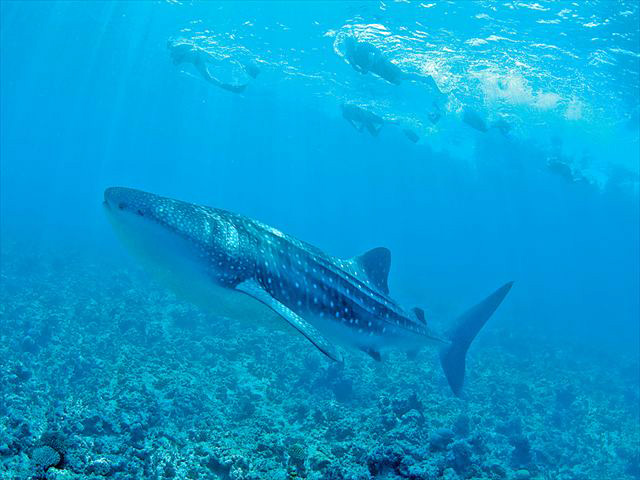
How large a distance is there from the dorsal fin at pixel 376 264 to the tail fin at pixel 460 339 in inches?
75.1

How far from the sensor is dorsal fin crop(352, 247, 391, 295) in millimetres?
6422

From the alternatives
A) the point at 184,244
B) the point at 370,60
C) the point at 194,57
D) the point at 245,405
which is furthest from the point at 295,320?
the point at 194,57

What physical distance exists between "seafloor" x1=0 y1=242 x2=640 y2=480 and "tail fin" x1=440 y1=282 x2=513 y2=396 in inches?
40.9

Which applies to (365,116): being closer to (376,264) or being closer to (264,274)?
(376,264)

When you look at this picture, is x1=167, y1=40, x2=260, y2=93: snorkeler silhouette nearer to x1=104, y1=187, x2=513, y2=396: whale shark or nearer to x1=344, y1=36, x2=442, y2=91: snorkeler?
x1=344, y1=36, x2=442, y2=91: snorkeler

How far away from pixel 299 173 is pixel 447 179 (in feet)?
176

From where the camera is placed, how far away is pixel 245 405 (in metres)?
9.05

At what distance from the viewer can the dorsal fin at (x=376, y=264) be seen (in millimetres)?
6422

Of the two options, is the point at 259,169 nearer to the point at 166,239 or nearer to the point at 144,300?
the point at 144,300

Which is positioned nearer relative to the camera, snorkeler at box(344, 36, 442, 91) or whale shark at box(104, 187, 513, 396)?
whale shark at box(104, 187, 513, 396)

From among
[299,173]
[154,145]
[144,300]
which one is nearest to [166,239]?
[144,300]

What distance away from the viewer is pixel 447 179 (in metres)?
63.8

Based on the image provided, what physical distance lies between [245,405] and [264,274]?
17.1 feet

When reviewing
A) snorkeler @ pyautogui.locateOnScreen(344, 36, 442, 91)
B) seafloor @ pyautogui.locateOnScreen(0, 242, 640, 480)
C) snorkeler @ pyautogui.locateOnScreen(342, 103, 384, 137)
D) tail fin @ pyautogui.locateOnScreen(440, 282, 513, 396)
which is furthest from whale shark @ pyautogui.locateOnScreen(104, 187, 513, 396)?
snorkeler @ pyautogui.locateOnScreen(342, 103, 384, 137)
